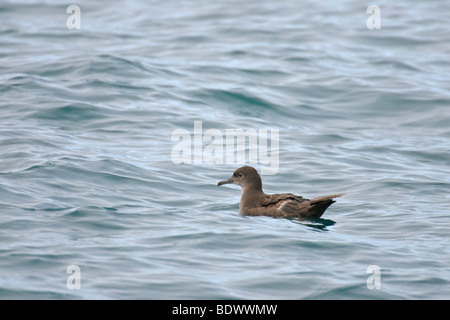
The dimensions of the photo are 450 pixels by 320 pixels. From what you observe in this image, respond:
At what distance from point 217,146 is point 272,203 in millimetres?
3869

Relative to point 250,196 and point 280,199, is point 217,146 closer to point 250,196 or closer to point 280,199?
point 250,196

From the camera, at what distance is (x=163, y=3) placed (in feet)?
87.9

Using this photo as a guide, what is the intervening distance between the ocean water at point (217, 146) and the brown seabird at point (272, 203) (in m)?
0.17

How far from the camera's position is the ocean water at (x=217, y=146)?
8.08 metres

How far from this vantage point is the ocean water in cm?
808

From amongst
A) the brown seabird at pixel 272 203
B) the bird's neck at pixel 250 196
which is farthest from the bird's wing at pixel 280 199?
the bird's neck at pixel 250 196

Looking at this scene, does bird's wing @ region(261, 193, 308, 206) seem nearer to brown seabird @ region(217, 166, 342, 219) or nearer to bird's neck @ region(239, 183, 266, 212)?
brown seabird @ region(217, 166, 342, 219)

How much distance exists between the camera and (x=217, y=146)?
14172 millimetres

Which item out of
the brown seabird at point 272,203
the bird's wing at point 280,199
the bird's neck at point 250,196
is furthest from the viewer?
the bird's neck at point 250,196

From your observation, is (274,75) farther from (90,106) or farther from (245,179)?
(245,179)

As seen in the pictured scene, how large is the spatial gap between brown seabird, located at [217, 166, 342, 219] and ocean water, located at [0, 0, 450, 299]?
6.6 inches

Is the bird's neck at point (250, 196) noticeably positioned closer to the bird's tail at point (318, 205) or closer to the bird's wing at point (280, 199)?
the bird's wing at point (280, 199)

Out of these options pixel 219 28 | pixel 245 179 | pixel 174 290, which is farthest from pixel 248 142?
pixel 219 28
